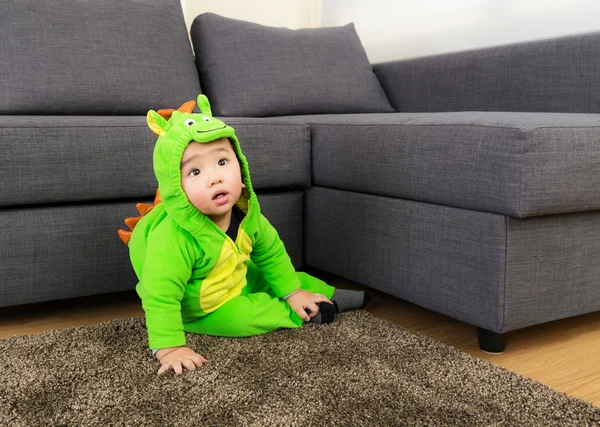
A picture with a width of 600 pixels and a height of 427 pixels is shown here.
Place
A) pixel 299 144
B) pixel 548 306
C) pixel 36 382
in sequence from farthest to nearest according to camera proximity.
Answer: pixel 299 144, pixel 548 306, pixel 36 382

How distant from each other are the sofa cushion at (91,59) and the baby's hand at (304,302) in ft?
3.11

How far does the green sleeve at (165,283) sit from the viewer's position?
113 cm

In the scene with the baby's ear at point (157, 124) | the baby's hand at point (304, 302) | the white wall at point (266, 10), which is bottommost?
the baby's hand at point (304, 302)

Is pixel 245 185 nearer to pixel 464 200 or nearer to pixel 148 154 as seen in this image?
pixel 148 154

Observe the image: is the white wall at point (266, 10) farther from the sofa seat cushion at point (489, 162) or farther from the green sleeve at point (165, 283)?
the green sleeve at point (165, 283)

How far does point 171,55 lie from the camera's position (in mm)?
2094

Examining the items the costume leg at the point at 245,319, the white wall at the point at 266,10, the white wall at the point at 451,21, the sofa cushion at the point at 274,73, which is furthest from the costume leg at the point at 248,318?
the white wall at the point at 266,10

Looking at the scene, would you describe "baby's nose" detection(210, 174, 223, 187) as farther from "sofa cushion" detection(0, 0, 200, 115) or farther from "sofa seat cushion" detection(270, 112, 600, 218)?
"sofa cushion" detection(0, 0, 200, 115)

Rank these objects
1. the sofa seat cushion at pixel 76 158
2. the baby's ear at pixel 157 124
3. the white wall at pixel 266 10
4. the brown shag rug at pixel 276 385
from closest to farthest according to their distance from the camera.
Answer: the brown shag rug at pixel 276 385 < the baby's ear at pixel 157 124 < the sofa seat cushion at pixel 76 158 < the white wall at pixel 266 10

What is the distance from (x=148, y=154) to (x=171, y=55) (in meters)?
0.74

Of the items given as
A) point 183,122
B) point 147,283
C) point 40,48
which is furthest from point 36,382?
point 40,48

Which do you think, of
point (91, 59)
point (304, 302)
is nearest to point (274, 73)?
point (91, 59)

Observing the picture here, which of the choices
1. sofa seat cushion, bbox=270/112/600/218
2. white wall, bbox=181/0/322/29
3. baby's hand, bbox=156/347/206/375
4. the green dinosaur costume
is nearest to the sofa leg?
sofa seat cushion, bbox=270/112/600/218

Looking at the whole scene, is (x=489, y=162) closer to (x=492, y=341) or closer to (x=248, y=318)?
(x=492, y=341)
